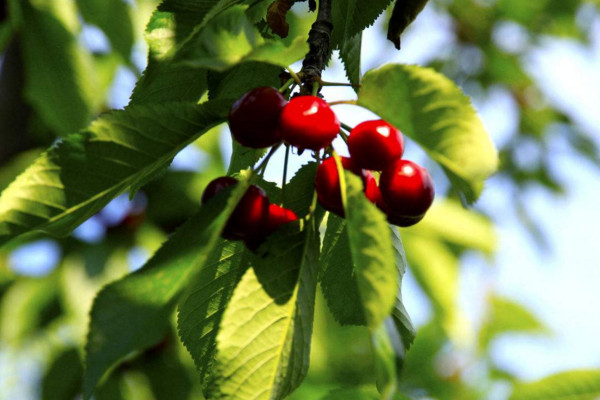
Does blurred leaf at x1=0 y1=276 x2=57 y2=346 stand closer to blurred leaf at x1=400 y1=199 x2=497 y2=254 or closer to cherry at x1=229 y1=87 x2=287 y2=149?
blurred leaf at x1=400 y1=199 x2=497 y2=254

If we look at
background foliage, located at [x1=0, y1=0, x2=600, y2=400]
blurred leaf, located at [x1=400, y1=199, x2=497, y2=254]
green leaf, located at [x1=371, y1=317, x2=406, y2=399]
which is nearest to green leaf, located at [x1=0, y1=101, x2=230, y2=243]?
background foliage, located at [x1=0, y1=0, x2=600, y2=400]

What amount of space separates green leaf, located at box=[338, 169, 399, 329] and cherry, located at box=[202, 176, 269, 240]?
131 mm

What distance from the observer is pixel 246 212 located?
83cm

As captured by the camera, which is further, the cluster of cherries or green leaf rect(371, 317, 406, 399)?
the cluster of cherries

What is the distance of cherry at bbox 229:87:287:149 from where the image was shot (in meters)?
0.81

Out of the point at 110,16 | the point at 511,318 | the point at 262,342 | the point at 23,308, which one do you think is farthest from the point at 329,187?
the point at 511,318

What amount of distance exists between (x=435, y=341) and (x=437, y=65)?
7.18 feet

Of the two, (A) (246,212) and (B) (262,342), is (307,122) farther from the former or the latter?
(B) (262,342)

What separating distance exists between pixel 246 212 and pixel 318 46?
299mm

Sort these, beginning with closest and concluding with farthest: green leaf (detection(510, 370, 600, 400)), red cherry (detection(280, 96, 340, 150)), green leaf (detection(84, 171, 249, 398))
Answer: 1. green leaf (detection(84, 171, 249, 398))
2. red cherry (detection(280, 96, 340, 150))
3. green leaf (detection(510, 370, 600, 400))

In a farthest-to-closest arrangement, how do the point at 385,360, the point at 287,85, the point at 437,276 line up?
the point at 437,276, the point at 287,85, the point at 385,360

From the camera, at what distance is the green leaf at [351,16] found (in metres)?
1.03

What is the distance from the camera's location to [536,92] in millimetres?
4762

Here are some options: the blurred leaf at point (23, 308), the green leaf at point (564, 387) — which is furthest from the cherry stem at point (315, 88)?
the blurred leaf at point (23, 308)
